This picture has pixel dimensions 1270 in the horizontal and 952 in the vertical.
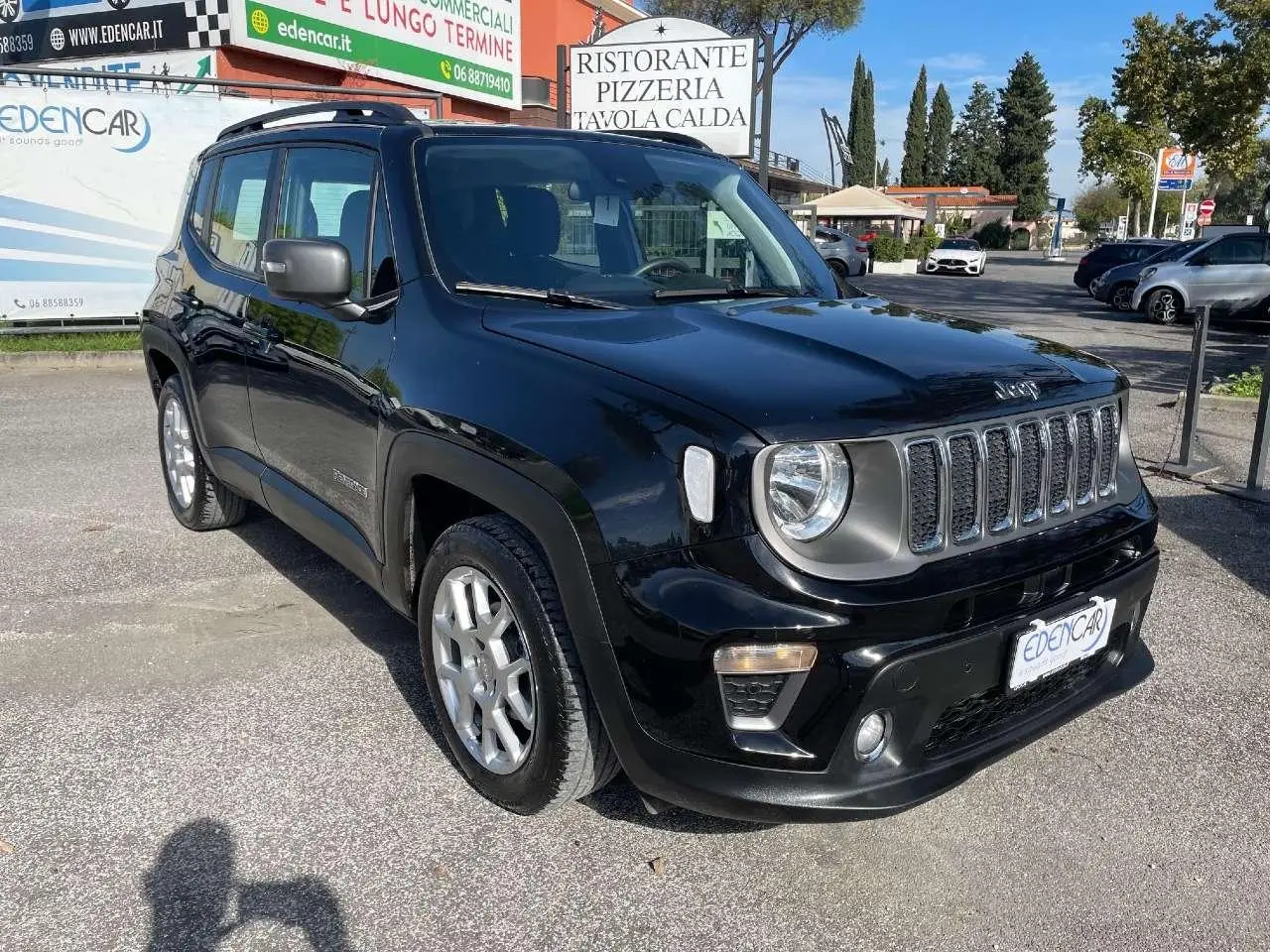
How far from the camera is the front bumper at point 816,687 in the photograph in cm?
213

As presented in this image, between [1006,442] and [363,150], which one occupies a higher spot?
[363,150]

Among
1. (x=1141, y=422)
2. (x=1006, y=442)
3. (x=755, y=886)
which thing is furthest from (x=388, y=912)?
(x=1141, y=422)

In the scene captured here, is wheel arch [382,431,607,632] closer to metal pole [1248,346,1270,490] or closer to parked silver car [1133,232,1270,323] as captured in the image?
metal pole [1248,346,1270,490]

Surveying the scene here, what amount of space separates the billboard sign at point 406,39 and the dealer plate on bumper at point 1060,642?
50.1ft

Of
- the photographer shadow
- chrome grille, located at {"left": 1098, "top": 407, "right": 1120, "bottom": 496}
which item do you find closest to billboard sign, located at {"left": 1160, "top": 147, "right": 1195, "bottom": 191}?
chrome grille, located at {"left": 1098, "top": 407, "right": 1120, "bottom": 496}

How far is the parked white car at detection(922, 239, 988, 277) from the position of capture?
113ft

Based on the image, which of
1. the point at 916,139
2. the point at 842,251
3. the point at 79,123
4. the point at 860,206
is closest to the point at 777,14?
the point at 860,206

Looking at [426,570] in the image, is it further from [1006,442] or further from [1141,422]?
[1141,422]

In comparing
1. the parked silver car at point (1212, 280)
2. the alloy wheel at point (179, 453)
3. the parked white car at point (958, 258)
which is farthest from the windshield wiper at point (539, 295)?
the parked white car at point (958, 258)

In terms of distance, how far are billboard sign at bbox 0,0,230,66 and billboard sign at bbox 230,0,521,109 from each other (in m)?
→ 0.73

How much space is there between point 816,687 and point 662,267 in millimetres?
1711

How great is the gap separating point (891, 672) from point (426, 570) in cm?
134

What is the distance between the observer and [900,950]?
233cm

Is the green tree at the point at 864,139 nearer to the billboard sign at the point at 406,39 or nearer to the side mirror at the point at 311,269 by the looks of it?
the billboard sign at the point at 406,39
